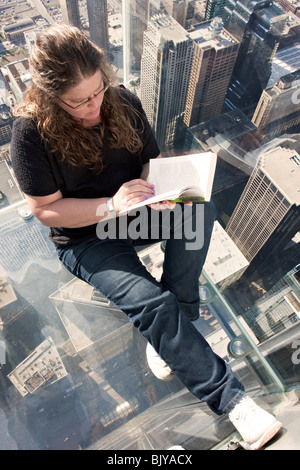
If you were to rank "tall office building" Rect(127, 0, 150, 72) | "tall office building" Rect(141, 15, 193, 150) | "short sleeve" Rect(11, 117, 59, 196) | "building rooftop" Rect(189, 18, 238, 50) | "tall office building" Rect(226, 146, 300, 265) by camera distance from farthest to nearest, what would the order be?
"building rooftop" Rect(189, 18, 238, 50)
"tall office building" Rect(226, 146, 300, 265)
"tall office building" Rect(141, 15, 193, 150)
"tall office building" Rect(127, 0, 150, 72)
"short sleeve" Rect(11, 117, 59, 196)

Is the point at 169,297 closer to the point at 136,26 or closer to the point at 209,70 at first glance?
the point at 136,26

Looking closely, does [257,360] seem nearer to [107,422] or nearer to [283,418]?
[283,418]

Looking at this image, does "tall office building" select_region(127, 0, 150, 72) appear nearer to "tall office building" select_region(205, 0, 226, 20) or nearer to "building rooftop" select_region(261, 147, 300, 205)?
"tall office building" select_region(205, 0, 226, 20)

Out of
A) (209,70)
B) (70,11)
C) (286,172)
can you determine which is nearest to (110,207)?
(286,172)

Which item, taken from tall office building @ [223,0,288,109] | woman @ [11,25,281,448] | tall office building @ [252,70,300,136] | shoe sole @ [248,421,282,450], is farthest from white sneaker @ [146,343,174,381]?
tall office building @ [223,0,288,109]

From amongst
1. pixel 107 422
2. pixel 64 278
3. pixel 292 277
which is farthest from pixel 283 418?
pixel 292 277
